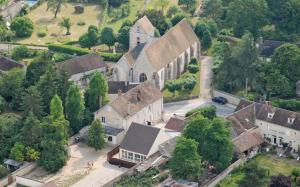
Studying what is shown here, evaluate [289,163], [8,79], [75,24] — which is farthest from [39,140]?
[75,24]

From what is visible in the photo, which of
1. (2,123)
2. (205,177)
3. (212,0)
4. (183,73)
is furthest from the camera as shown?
(212,0)

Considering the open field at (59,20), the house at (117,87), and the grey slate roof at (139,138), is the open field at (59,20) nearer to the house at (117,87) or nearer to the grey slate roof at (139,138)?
the house at (117,87)

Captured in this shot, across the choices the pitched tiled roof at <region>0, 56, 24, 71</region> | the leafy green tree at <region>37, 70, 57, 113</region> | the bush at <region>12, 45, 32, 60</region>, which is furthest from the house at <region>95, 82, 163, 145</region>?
the bush at <region>12, 45, 32, 60</region>

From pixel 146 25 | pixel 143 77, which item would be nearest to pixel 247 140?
pixel 143 77

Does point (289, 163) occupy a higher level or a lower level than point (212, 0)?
lower

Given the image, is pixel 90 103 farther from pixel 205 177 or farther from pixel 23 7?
pixel 23 7

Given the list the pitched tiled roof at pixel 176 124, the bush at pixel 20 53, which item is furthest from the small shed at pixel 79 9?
the pitched tiled roof at pixel 176 124
